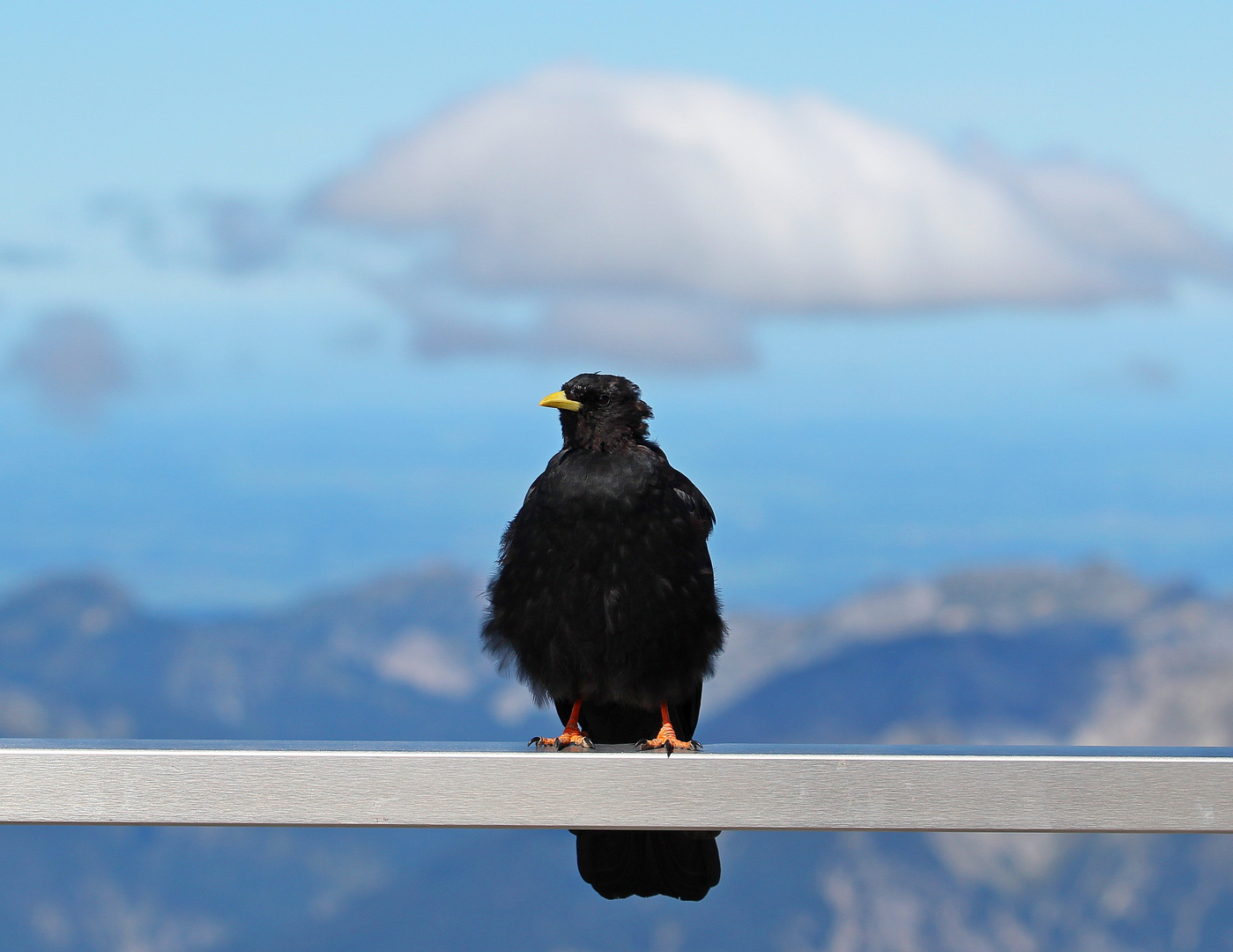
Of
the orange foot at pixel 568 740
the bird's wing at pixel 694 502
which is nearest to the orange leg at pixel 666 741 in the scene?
the orange foot at pixel 568 740

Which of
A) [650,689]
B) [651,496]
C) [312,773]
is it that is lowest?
[312,773]

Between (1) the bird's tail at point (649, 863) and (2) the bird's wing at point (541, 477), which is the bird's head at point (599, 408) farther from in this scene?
(1) the bird's tail at point (649, 863)

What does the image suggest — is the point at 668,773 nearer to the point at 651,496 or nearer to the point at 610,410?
the point at 651,496

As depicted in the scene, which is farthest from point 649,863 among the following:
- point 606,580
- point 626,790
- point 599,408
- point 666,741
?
point 599,408

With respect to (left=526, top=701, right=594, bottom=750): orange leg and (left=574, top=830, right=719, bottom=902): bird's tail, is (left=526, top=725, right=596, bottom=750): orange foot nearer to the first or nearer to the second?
(left=526, top=701, right=594, bottom=750): orange leg

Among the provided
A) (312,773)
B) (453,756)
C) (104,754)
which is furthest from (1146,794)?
(104,754)

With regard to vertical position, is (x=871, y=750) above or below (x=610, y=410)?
below
